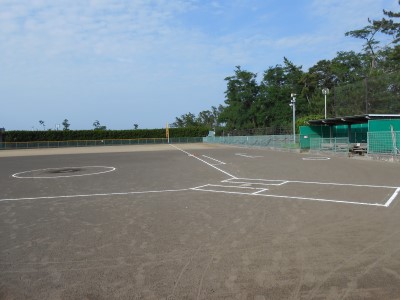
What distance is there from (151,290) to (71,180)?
41.3 feet

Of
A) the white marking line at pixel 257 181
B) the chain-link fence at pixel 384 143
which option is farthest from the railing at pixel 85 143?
the white marking line at pixel 257 181

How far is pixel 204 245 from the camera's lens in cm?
598

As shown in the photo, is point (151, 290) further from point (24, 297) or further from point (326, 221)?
point (326, 221)

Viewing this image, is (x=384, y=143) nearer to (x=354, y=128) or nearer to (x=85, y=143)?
(x=354, y=128)

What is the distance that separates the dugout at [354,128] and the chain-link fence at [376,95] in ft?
35.4

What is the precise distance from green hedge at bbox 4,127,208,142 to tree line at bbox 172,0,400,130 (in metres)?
10.8

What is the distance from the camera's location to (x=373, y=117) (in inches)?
1045

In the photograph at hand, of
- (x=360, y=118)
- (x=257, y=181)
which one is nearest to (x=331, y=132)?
(x=360, y=118)

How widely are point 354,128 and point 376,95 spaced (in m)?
12.5

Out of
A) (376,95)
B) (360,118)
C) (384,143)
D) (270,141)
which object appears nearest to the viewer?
(384,143)

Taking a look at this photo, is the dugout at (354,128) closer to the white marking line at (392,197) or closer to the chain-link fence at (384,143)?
the chain-link fence at (384,143)

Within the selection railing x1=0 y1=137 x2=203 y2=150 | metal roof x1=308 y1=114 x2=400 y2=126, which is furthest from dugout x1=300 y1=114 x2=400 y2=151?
railing x1=0 y1=137 x2=203 y2=150

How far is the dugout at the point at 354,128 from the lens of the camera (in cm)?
2442

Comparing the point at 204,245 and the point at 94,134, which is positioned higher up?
the point at 94,134
